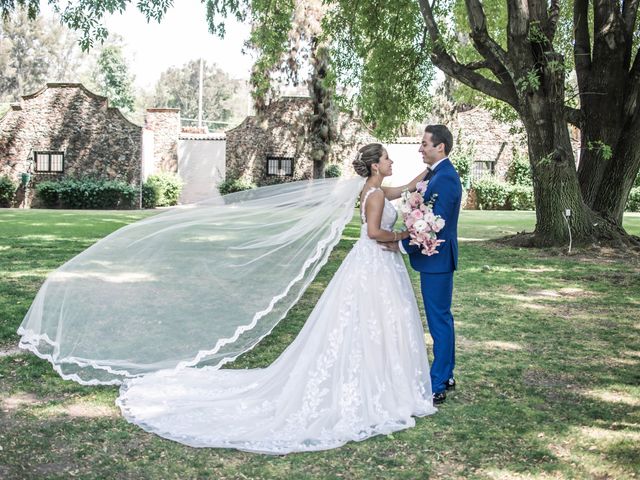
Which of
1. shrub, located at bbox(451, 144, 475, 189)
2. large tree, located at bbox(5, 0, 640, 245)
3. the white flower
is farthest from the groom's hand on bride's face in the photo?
shrub, located at bbox(451, 144, 475, 189)

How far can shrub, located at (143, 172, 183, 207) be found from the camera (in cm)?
3312

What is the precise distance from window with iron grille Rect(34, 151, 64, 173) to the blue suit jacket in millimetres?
31562

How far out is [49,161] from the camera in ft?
111

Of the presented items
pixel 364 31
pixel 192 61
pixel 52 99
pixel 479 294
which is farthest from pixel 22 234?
pixel 192 61

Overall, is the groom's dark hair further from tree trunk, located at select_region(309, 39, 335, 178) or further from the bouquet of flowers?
tree trunk, located at select_region(309, 39, 335, 178)

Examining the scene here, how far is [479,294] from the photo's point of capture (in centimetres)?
1024

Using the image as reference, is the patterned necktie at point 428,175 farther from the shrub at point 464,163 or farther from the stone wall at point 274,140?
the shrub at point 464,163

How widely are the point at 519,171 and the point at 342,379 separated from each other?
3312 cm

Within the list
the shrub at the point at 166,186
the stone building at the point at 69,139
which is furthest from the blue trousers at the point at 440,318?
the stone building at the point at 69,139

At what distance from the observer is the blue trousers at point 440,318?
524 centimetres

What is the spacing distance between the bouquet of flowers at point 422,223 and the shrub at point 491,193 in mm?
31153

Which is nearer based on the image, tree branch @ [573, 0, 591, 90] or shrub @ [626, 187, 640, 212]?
tree branch @ [573, 0, 591, 90]

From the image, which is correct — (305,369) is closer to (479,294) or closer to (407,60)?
(479,294)

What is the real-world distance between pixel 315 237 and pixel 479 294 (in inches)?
192
